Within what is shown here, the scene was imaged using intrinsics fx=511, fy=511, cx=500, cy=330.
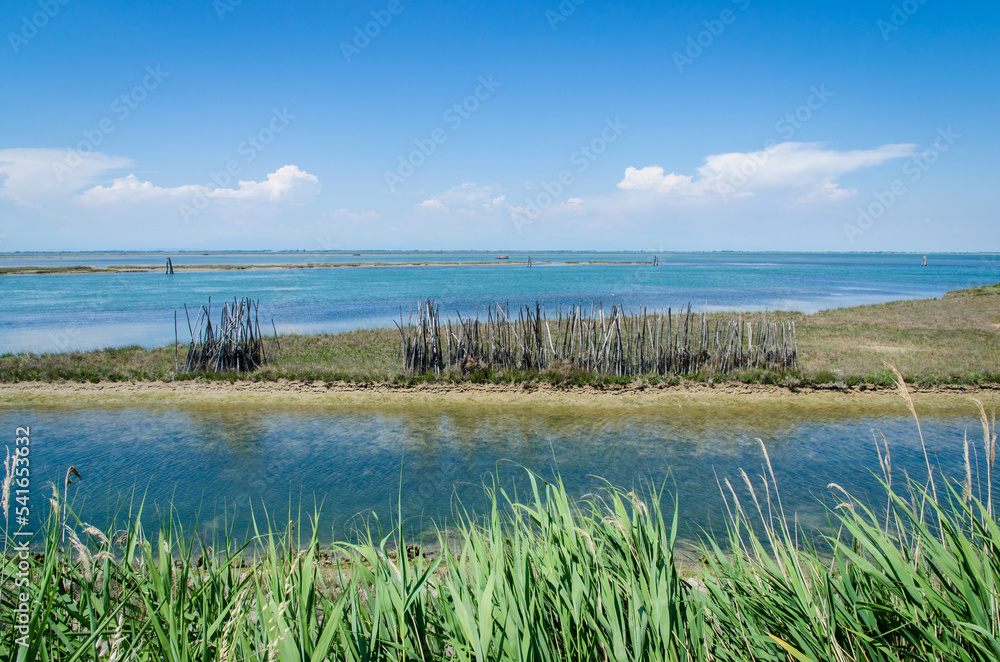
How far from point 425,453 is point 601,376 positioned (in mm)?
4859

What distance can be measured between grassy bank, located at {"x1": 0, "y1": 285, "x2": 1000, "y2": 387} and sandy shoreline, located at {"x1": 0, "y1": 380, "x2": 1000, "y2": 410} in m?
0.26

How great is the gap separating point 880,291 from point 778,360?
115 feet

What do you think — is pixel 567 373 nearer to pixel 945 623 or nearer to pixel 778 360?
pixel 778 360

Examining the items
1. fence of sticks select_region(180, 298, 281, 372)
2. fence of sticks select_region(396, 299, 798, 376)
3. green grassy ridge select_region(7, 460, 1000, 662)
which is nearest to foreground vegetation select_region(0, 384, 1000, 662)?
green grassy ridge select_region(7, 460, 1000, 662)

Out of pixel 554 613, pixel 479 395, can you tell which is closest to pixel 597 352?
pixel 479 395

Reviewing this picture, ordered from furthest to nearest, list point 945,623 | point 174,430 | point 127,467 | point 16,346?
point 16,346 → point 174,430 → point 127,467 → point 945,623

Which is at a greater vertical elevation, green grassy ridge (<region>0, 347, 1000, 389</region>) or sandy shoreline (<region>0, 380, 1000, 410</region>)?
green grassy ridge (<region>0, 347, 1000, 389</region>)

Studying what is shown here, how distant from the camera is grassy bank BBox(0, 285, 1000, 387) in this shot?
437 inches

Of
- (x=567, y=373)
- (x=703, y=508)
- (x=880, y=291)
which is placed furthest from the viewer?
(x=880, y=291)

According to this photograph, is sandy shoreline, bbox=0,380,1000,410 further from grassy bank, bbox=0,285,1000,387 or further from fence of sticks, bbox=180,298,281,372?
fence of sticks, bbox=180,298,281,372

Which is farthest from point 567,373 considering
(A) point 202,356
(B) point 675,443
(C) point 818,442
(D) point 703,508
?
(A) point 202,356

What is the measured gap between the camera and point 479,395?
35.7 ft

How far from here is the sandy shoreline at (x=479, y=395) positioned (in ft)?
33.6

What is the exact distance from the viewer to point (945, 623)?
A: 2.26m
